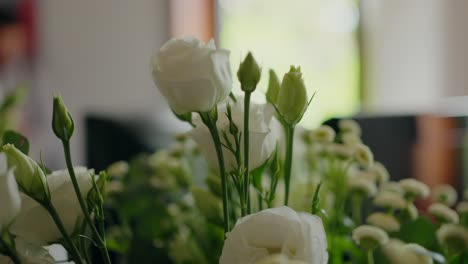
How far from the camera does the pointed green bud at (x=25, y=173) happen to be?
0.28m

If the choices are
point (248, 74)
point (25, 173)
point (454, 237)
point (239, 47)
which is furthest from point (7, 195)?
point (239, 47)

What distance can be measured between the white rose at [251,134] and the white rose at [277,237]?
0.06 metres

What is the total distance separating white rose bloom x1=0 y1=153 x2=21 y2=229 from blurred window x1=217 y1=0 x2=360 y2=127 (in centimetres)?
278

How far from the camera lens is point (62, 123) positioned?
0.98 feet

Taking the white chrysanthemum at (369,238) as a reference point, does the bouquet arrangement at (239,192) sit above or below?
above

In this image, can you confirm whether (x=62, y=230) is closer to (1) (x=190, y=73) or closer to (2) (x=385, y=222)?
(1) (x=190, y=73)

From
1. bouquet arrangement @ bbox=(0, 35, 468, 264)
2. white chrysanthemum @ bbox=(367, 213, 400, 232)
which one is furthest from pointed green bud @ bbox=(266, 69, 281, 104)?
white chrysanthemum @ bbox=(367, 213, 400, 232)

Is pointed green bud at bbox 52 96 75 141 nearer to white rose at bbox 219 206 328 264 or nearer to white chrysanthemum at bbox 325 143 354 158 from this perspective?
white rose at bbox 219 206 328 264

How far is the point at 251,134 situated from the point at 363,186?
141mm

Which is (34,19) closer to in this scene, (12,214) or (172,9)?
(172,9)

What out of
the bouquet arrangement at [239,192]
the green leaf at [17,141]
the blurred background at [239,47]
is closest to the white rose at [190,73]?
the bouquet arrangement at [239,192]

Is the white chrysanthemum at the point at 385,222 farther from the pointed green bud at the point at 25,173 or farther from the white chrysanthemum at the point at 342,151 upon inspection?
the pointed green bud at the point at 25,173

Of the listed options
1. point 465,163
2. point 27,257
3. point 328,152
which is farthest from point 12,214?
point 465,163

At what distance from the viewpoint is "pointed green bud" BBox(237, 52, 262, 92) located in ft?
1.03
